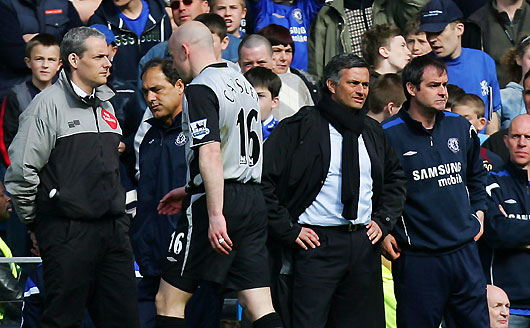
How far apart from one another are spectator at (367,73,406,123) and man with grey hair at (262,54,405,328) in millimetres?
1416

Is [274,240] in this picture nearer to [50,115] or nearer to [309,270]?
[309,270]

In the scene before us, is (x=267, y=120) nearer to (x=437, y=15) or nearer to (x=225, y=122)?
(x=225, y=122)

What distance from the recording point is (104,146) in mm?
7727

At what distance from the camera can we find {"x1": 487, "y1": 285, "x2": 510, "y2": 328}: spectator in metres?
8.66

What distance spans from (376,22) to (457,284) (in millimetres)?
4877

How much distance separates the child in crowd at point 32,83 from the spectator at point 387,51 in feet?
9.97

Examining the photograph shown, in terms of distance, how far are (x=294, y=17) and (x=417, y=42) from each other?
1423mm

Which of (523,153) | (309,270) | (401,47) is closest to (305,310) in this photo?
(309,270)

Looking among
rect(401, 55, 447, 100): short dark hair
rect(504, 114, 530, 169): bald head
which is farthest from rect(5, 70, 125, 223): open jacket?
rect(504, 114, 530, 169): bald head

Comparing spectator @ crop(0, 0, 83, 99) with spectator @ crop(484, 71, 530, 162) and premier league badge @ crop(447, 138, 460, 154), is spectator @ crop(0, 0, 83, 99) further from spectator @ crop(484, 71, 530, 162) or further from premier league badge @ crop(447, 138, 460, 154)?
premier league badge @ crop(447, 138, 460, 154)

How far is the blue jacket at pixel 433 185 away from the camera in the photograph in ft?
26.5

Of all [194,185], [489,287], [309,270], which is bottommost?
[489,287]

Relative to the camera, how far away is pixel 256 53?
983 centimetres

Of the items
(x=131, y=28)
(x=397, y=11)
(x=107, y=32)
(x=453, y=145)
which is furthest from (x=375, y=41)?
(x=453, y=145)
